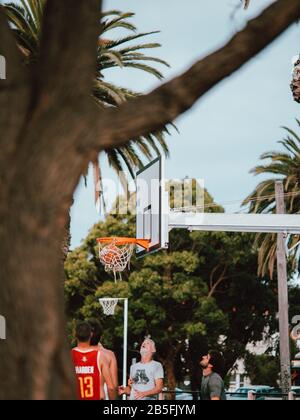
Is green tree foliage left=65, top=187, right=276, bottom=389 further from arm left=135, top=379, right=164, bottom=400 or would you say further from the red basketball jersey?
the red basketball jersey

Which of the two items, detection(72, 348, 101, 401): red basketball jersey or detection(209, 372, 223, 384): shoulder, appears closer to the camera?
detection(72, 348, 101, 401): red basketball jersey

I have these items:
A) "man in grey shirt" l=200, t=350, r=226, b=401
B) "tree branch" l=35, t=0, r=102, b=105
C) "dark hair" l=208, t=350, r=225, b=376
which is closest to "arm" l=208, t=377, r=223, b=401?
"man in grey shirt" l=200, t=350, r=226, b=401

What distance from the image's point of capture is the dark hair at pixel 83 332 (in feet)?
27.2

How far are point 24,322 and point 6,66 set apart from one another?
4.07 feet

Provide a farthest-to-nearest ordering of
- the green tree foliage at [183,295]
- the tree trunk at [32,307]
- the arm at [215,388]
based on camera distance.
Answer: the green tree foliage at [183,295] < the arm at [215,388] < the tree trunk at [32,307]

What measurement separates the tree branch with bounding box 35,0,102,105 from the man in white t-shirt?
644 centimetres

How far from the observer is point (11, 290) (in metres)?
3.67

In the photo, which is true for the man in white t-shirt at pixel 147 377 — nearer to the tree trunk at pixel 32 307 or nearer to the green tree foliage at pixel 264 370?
the tree trunk at pixel 32 307

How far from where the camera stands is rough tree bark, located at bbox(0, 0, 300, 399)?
Result: 12.0 ft

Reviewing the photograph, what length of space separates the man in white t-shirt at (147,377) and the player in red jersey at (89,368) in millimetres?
1675

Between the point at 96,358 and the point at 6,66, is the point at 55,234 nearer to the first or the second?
the point at 6,66

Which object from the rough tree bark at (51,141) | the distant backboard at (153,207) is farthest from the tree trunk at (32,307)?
the distant backboard at (153,207)

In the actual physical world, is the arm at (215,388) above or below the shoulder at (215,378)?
below

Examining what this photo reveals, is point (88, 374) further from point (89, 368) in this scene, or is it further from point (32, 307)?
point (32, 307)
